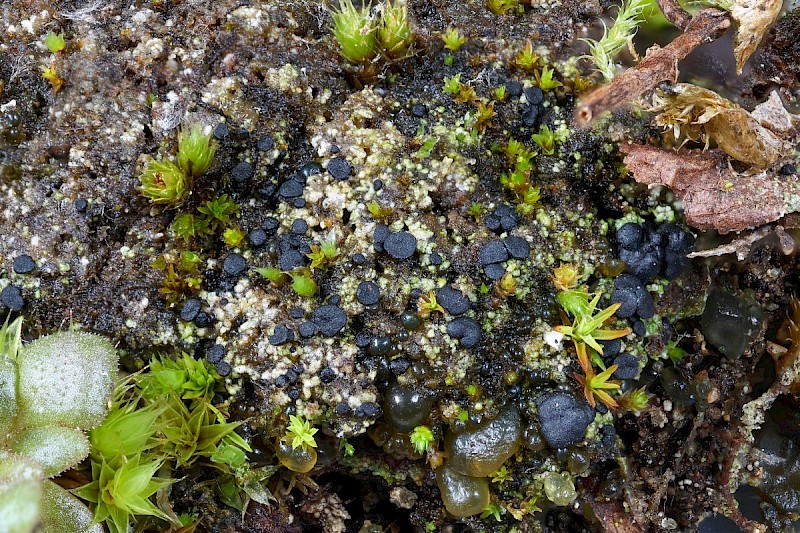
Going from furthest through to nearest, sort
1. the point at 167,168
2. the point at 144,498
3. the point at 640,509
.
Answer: the point at 640,509, the point at 167,168, the point at 144,498

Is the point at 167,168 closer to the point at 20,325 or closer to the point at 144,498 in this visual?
the point at 20,325

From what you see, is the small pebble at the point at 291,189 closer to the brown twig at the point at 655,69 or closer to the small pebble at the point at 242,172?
the small pebble at the point at 242,172

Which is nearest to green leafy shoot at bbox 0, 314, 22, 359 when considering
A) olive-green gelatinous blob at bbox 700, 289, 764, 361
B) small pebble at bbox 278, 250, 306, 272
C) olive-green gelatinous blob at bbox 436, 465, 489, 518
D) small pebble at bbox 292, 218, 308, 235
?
small pebble at bbox 278, 250, 306, 272

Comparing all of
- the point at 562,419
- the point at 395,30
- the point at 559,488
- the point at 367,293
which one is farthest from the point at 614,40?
the point at 559,488

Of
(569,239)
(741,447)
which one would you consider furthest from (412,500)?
(741,447)

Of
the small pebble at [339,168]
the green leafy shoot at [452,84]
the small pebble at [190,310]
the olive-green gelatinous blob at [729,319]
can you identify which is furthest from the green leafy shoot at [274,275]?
the olive-green gelatinous blob at [729,319]

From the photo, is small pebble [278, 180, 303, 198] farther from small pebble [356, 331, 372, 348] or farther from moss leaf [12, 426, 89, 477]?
moss leaf [12, 426, 89, 477]
